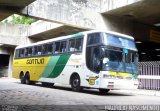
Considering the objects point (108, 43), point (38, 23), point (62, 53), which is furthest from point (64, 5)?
point (38, 23)

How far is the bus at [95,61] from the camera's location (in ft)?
48.5

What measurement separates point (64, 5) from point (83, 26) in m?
1.91

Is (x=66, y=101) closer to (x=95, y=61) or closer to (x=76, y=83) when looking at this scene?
(x=95, y=61)

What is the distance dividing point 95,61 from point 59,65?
410 centimetres

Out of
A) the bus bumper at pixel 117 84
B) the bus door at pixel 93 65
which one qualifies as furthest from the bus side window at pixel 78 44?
the bus bumper at pixel 117 84

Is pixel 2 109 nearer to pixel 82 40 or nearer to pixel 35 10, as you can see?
pixel 82 40

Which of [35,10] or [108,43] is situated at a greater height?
[35,10]

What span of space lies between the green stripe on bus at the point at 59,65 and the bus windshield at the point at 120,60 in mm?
3410

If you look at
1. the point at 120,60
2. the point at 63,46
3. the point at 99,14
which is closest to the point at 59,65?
the point at 63,46

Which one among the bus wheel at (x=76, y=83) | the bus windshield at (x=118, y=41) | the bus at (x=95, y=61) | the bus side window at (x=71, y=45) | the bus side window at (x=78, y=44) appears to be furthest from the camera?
the bus side window at (x=71, y=45)

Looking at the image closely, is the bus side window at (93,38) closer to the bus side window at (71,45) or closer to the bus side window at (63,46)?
the bus side window at (71,45)

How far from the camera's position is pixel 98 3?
22.0 m

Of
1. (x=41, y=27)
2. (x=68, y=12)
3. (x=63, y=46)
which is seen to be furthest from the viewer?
(x=41, y=27)

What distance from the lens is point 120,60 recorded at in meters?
15.2
